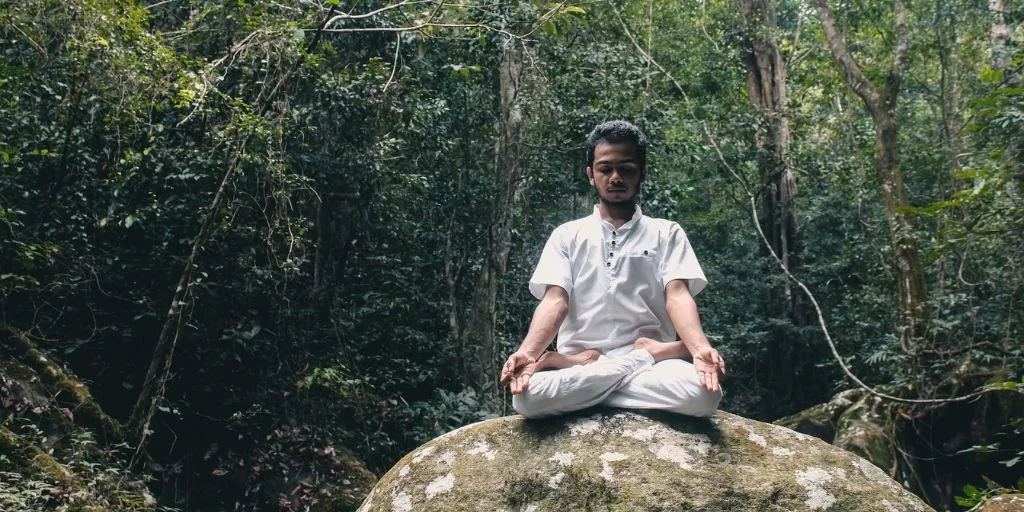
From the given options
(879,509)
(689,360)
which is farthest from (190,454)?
(879,509)

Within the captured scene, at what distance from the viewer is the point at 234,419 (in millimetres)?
7293

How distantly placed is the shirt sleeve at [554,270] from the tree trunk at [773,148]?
10772mm

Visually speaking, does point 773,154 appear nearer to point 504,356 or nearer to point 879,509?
point 504,356

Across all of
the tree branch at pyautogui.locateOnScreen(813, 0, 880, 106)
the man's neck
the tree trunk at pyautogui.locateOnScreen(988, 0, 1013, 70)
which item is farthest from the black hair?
the tree branch at pyautogui.locateOnScreen(813, 0, 880, 106)

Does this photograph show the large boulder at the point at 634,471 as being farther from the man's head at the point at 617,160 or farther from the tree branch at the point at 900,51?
the tree branch at the point at 900,51

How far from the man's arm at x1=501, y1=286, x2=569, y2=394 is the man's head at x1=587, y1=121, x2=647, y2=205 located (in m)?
0.45

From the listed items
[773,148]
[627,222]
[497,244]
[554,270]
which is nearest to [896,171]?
[773,148]

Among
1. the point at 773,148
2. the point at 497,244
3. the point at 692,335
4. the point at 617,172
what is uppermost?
the point at 773,148

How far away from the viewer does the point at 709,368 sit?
3.09 metres

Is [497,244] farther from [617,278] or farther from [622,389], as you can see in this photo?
[622,389]

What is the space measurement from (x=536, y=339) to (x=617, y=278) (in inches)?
17.3

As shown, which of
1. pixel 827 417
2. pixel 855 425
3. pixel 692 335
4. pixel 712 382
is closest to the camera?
pixel 712 382

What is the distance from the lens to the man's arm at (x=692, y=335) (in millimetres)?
3076

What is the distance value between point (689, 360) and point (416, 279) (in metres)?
6.77
